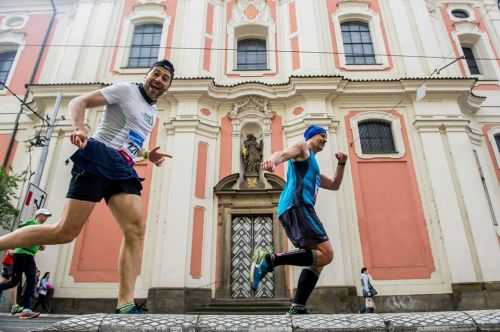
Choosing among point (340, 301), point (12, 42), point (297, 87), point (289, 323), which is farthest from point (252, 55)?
point (289, 323)

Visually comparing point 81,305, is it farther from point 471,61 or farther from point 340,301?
point 471,61

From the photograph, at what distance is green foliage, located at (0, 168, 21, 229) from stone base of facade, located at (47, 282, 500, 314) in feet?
7.77

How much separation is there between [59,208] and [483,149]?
1276cm

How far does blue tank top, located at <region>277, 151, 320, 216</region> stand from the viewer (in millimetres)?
3322

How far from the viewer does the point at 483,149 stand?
11.4m

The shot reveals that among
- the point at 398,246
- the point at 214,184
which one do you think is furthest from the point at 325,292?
the point at 214,184

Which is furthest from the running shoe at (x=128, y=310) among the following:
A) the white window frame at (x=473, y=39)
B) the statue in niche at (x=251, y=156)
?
the white window frame at (x=473, y=39)

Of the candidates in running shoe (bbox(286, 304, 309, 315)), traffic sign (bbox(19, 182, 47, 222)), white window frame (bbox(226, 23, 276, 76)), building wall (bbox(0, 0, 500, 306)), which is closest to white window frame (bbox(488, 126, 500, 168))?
building wall (bbox(0, 0, 500, 306))

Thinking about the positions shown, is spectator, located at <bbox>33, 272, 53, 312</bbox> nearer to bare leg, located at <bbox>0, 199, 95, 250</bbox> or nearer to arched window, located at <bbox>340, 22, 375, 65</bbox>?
bare leg, located at <bbox>0, 199, 95, 250</bbox>

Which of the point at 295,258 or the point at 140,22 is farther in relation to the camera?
the point at 140,22

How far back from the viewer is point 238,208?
33.5ft

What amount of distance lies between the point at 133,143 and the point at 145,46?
1186 centimetres

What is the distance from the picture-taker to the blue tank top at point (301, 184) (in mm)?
3322

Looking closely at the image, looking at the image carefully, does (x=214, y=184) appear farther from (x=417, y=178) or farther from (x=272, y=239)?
(x=417, y=178)
